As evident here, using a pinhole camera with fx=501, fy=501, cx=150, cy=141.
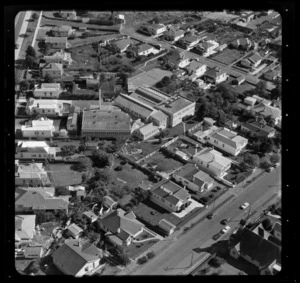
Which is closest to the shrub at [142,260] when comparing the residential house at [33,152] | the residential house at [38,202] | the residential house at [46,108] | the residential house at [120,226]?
the residential house at [120,226]

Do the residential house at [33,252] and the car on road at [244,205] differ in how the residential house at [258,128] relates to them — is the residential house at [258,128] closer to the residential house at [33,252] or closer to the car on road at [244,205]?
the car on road at [244,205]

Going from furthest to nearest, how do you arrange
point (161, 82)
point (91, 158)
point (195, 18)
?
point (195, 18) → point (161, 82) → point (91, 158)

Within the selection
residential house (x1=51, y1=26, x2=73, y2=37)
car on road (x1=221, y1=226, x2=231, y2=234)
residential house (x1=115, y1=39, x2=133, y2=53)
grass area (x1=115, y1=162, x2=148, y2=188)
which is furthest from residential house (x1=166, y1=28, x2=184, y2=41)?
car on road (x1=221, y1=226, x2=231, y2=234)

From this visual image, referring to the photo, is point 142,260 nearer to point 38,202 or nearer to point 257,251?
point 257,251

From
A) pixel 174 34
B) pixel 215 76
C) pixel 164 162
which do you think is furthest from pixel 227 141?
pixel 174 34

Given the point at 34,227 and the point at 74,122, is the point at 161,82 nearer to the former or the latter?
the point at 74,122
